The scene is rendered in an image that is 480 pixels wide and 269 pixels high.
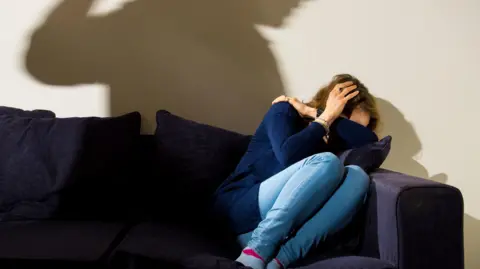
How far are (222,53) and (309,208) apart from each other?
1.04 m

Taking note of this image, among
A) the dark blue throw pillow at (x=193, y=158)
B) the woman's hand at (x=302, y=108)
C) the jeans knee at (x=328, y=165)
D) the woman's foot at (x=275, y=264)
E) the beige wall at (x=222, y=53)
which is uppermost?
the beige wall at (x=222, y=53)

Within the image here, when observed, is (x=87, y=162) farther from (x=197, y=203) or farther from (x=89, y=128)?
(x=197, y=203)

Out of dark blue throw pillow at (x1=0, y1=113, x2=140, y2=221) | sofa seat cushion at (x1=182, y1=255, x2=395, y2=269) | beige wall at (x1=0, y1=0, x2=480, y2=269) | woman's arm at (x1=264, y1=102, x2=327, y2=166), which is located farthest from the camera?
beige wall at (x1=0, y1=0, x2=480, y2=269)

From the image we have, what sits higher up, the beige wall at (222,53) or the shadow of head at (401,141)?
the beige wall at (222,53)

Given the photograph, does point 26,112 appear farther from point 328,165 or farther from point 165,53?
point 328,165

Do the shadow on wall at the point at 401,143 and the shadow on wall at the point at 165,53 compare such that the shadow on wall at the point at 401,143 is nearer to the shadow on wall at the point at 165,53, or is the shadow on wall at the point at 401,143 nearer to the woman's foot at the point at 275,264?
the shadow on wall at the point at 165,53

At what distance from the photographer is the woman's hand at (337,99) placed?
1712 millimetres

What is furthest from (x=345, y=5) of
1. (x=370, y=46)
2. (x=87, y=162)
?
(x=87, y=162)

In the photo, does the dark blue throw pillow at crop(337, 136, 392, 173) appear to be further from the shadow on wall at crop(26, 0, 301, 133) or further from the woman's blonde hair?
the shadow on wall at crop(26, 0, 301, 133)

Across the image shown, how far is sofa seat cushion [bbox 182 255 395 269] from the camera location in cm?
123

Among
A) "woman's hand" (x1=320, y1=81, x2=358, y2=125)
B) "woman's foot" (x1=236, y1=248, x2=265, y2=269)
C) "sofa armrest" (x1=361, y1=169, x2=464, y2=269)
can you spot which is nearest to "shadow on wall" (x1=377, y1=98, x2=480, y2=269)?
"woman's hand" (x1=320, y1=81, x2=358, y2=125)

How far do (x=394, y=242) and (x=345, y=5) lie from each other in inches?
52.0

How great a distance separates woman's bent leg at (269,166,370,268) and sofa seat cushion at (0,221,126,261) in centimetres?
56

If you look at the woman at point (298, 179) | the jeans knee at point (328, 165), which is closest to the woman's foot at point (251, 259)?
the woman at point (298, 179)
